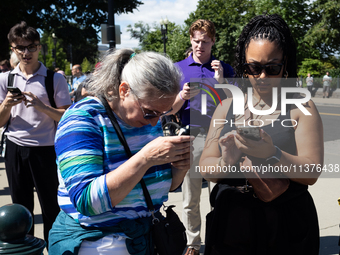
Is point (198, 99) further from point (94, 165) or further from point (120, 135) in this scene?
point (94, 165)

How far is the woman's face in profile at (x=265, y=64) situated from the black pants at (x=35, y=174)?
2046 mm

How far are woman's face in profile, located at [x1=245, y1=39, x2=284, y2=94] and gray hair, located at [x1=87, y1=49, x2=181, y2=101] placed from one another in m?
0.50

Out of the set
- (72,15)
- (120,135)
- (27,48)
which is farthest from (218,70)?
(72,15)

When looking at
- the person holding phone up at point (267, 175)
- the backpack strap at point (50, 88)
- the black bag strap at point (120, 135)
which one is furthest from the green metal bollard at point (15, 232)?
the backpack strap at point (50, 88)

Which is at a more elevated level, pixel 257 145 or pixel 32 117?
pixel 257 145

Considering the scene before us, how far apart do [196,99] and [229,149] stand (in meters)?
1.89

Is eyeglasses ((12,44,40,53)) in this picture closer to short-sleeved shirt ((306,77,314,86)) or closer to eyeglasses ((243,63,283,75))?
eyeglasses ((243,63,283,75))

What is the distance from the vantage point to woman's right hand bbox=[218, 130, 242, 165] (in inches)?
68.6

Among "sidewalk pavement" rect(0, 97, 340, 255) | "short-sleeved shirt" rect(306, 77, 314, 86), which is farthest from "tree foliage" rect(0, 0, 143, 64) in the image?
"sidewalk pavement" rect(0, 97, 340, 255)

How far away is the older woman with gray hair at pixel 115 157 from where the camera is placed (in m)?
1.45

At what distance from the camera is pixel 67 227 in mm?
1645

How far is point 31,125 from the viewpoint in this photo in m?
3.21

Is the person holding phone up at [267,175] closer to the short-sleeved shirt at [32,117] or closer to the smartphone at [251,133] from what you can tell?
the smartphone at [251,133]

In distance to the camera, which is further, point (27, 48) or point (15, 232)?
point (27, 48)
